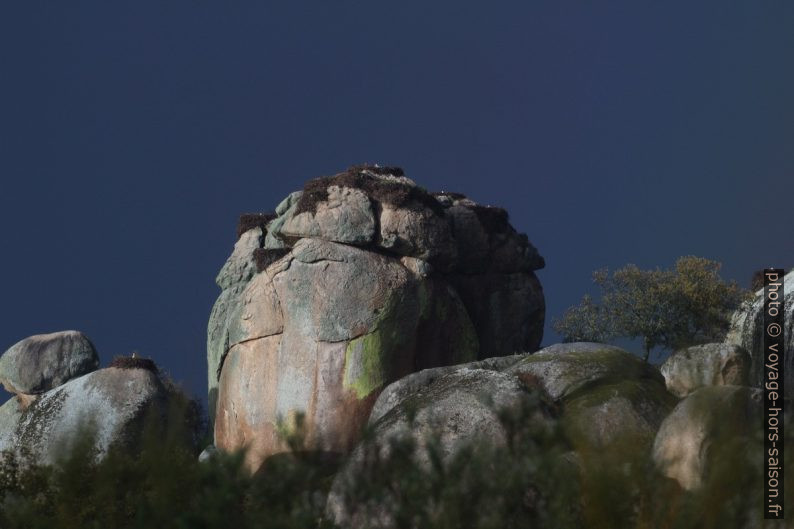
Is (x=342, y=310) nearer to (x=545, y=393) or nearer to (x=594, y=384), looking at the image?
(x=545, y=393)

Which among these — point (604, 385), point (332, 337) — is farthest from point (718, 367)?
point (332, 337)

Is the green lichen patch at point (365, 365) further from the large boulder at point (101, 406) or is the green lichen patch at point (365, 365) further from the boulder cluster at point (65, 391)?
the large boulder at point (101, 406)

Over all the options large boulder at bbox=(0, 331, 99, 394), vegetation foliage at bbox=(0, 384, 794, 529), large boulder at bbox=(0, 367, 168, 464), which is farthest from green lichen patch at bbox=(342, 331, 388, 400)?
vegetation foliage at bbox=(0, 384, 794, 529)

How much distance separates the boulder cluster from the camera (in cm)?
2667

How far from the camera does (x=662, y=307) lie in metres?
35.8

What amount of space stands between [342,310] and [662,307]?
15740 millimetres

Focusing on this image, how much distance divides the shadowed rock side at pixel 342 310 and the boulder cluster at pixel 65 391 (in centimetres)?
219

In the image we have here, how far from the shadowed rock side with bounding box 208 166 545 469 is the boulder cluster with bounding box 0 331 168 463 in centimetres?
219

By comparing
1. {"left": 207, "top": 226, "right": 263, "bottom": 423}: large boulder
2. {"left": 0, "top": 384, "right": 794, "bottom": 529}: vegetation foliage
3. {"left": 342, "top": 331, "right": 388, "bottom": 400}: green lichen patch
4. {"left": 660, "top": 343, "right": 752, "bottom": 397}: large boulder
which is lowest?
{"left": 0, "top": 384, "right": 794, "bottom": 529}: vegetation foliage

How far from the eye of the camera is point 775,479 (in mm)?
5020

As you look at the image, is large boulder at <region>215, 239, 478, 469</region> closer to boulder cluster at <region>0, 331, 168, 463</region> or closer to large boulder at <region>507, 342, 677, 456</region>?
boulder cluster at <region>0, 331, 168, 463</region>

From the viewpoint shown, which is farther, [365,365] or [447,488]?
[365,365]

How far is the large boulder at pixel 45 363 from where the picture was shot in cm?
3128

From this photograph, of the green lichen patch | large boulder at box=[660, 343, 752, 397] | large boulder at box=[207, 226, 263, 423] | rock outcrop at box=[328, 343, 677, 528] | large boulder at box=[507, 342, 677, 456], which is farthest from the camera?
large boulder at box=[207, 226, 263, 423]
